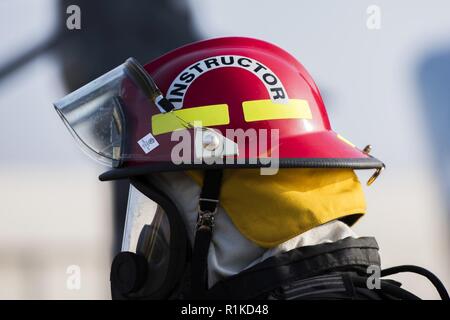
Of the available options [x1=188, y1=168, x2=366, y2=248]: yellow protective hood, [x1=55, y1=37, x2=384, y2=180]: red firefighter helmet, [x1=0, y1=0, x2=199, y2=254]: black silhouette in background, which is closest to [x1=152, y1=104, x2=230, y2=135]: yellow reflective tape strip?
[x1=55, y1=37, x2=384, y2=180]: red firefighter helmet

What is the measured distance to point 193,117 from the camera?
74.2 inches

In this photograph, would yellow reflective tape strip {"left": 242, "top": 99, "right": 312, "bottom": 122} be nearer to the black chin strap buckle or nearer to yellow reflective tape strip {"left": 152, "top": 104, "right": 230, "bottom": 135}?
yellow reflective tape strip {"left": 152, "top": 104, "right": 230, "bottom": 135}

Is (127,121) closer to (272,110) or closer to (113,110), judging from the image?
(113,110)

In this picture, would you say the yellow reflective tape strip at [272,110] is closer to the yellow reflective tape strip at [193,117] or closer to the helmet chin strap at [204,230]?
the yellow reflective tape strip at [193,117]

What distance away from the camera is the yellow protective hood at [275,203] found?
1787mm

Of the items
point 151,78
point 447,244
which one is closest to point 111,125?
point 151,78

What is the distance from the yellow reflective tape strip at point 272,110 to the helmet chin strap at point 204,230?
172 millimetres

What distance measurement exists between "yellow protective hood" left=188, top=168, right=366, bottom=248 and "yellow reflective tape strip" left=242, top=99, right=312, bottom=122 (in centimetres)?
15

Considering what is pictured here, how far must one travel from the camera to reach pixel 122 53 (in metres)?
5.90

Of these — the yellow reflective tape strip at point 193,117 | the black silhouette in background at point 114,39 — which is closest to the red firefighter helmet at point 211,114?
the yellow reflective tape strip at point 193,117

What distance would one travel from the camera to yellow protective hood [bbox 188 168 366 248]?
1.79 meters

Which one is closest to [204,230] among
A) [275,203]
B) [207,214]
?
[207,214]

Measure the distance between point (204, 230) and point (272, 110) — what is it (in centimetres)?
34
